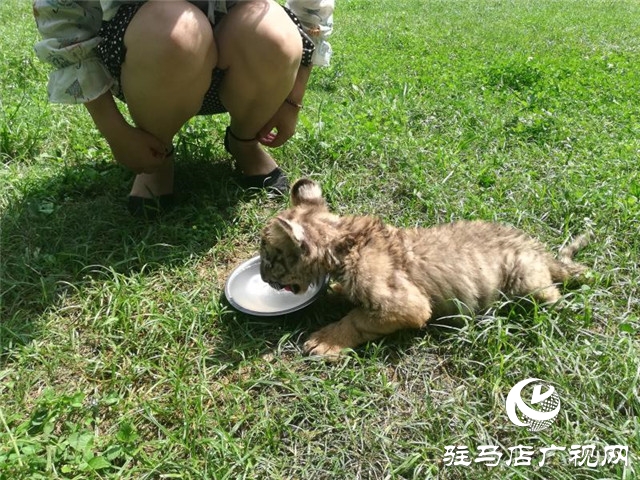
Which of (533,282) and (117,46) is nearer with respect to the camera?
(533,282)

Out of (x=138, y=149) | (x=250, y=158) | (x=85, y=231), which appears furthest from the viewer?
(x=250, y=158)

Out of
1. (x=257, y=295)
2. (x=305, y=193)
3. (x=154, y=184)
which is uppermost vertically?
(x=305, y=193)

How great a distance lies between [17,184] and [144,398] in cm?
224

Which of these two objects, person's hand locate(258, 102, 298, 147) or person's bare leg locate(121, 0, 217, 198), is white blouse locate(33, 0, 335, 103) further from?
person's hand locate(258, 102, 298, 147)

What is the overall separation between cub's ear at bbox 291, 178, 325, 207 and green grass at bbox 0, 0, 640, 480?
485 millimetres

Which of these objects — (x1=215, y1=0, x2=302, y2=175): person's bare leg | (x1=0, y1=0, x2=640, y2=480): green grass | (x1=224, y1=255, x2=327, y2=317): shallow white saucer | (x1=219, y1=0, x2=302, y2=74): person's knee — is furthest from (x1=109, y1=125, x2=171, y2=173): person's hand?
(x1=224, y1=255, x2=327, y2=317): shallow white saucer

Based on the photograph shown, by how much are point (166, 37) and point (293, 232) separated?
130cm

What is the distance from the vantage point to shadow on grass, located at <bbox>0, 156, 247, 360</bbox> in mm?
2984

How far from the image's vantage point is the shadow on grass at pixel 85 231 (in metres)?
2.98

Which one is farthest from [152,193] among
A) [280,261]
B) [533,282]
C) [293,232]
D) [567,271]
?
[567,271]

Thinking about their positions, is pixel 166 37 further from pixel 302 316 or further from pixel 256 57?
pixel 302 316

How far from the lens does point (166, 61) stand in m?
2.93

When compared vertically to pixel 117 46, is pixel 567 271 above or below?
below

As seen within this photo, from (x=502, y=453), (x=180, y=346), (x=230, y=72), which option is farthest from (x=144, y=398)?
(x=230, y=72)
